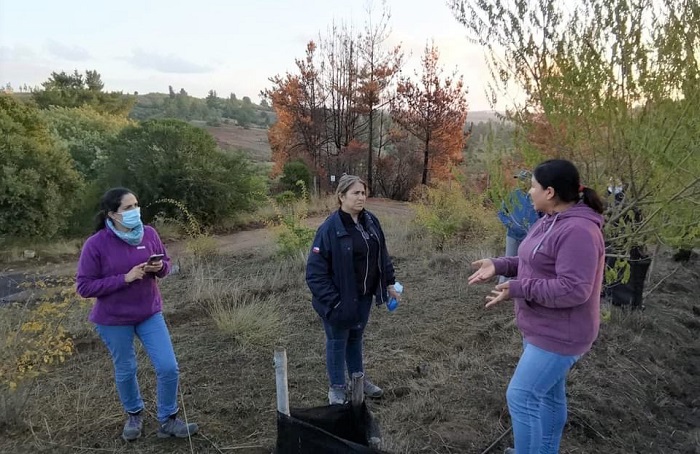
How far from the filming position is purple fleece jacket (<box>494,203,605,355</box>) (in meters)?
2.20

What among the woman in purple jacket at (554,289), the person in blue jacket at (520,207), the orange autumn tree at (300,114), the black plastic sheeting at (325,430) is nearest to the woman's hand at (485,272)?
the woman in purple jacket at (554,289)

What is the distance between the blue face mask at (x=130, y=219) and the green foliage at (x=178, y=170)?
381 inches

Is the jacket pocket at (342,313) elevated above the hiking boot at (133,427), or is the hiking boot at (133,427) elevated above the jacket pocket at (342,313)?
the jacket pocket at (342,313)

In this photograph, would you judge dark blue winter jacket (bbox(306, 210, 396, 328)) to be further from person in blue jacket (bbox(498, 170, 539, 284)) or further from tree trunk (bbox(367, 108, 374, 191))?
tree trunk (bbox(367, 108, 374, 191))

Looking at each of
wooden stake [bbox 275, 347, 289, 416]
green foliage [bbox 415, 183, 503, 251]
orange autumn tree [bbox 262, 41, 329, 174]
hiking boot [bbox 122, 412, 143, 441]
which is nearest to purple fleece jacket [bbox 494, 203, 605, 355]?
wooden stake [bbox 275, 347, 289, 416]

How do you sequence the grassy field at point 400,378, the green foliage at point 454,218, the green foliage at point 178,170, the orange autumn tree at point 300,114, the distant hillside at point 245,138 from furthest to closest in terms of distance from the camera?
1. the distant hillside at point 245,138
2. the orange autumn tree at point 300,114
3. the green foliage at point 178,170
4. the green foliage at point 454,218
5. the grassy field at point 400,378

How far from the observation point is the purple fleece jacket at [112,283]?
2959mm


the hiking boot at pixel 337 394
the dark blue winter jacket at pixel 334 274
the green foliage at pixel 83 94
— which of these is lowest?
the hiking boot at pixel 337 394

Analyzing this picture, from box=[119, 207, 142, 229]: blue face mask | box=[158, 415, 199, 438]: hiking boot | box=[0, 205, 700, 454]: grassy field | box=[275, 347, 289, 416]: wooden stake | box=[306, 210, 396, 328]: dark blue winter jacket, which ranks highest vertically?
box=[119, 207, 142, 229]: blue face mask

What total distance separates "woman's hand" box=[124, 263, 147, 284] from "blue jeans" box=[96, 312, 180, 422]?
0.34m

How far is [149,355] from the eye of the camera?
3.12 m

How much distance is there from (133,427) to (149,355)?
0.54 metres

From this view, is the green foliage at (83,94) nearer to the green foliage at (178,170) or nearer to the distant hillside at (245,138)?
the distant hillside at (245,138)

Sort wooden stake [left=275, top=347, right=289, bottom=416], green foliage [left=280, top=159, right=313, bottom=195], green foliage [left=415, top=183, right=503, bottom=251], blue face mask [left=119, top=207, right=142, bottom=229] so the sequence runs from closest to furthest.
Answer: wooden stake [left=275, top=347, right=289, bottom=416]
blue face mask [left=119, top=207, right=142, bottom=229]
green foliage [left=415, top=183, right=503, bottom=251]
green foliage [left=280, top=159, right=313, bottom=195]
